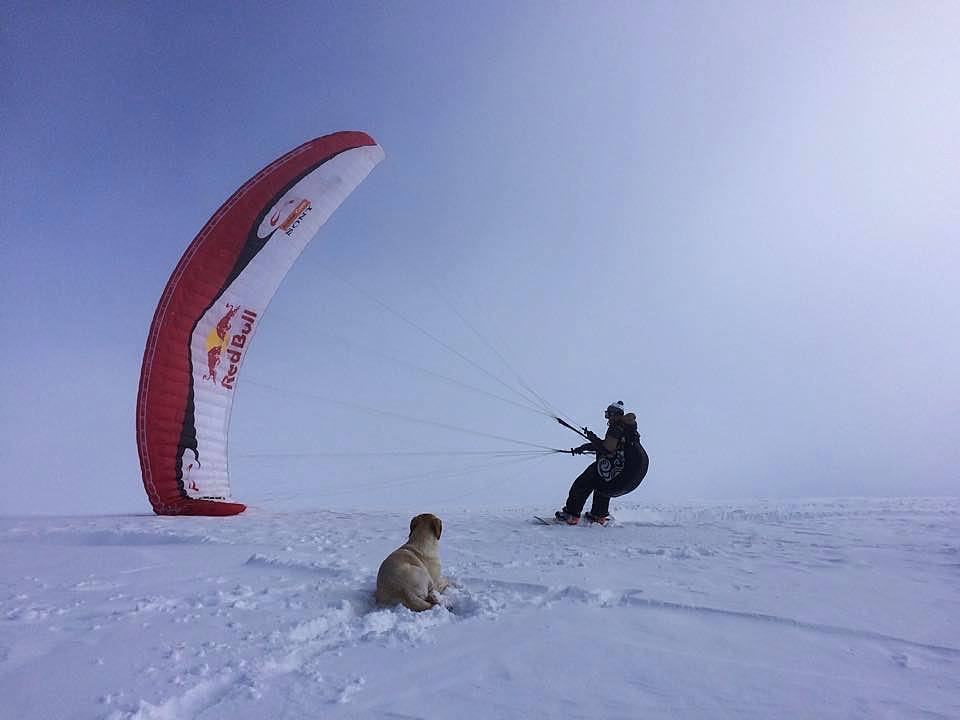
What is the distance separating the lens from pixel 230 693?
8.09ft

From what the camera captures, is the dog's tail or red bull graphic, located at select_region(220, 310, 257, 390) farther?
red bull graphic, located at select_region(220, 310, 257, 390)

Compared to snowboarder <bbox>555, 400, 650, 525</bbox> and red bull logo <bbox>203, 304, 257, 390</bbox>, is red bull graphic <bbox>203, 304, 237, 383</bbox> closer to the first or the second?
red bull logo <bbox>203, 304, 257, 390</bbox>

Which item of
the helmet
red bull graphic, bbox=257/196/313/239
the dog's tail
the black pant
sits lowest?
the dog's tail

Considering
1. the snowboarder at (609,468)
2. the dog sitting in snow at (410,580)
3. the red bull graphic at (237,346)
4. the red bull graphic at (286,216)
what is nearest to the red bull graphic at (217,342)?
the red bull graphic at (237,346)

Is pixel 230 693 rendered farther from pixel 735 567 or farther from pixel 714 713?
pixel 735 567

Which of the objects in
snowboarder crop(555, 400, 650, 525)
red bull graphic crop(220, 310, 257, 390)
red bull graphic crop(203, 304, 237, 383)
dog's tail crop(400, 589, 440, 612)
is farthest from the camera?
red bull graphic crop(220, 310, 257, 390)

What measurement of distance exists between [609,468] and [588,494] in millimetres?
608

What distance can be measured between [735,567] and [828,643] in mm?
1985

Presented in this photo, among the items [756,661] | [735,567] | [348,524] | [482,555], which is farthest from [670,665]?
[348,524]

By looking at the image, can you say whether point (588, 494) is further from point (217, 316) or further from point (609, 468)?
point (217, 316)

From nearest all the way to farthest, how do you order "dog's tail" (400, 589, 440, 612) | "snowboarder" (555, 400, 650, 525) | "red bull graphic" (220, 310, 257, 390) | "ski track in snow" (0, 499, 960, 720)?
"ski track in snow" (0, 499, 960, 720) < "dog's tail" (400, 589, 440, 612) < "snowboarder" (555, 400, 650, 525) < "red bull graphic" (220, 310, 257, 390)

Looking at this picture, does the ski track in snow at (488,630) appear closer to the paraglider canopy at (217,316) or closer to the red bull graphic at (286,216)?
the paraglider canopy at (217,316)

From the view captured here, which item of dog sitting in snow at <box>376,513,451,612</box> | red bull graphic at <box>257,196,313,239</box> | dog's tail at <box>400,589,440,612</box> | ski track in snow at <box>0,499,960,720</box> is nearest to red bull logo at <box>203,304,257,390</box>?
red bull graphic at <box>257,196,313,239</box>

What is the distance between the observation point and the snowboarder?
28.5ft
